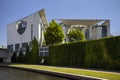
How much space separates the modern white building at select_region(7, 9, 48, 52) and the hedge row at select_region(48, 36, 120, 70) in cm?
1508

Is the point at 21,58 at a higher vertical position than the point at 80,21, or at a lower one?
lower

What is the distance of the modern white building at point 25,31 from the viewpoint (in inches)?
2000

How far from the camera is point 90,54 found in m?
27.4

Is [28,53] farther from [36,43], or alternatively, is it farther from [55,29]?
[55,29]

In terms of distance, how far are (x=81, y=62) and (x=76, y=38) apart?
1223 inches

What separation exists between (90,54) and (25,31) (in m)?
29.7

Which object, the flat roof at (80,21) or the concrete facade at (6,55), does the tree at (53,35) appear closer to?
the concrete facade at (6,55)

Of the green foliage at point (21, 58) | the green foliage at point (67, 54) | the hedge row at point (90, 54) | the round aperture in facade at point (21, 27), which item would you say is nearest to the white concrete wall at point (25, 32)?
the round aperture in facade at point (21, 27)

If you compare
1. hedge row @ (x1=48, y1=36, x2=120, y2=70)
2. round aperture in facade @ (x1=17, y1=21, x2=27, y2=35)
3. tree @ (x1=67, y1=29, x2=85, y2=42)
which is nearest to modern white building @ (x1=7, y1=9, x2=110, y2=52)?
round aperture in facade @ (x1=17, y1=21, x2=27, y2=35)

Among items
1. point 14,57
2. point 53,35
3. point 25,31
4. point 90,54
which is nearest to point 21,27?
point 25,31

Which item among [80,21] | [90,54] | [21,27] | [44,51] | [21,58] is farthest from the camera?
[80,21]

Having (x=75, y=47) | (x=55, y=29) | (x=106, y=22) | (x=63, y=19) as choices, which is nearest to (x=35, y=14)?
(x=55, y=29)

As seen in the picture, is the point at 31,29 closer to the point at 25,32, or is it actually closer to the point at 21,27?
the point at 25,32

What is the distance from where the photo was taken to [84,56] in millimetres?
28656
